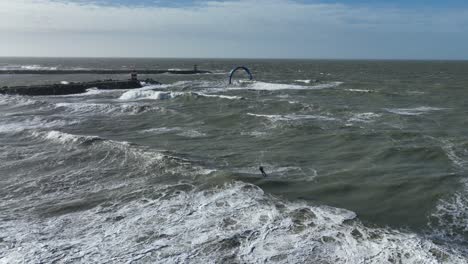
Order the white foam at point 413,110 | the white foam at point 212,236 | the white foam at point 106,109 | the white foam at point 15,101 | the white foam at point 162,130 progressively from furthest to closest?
the white foam at point 15,101 → the white foam at point 106,109 → the white foam at point 413,110 → the white foam at point 162,130 → the white foam at point 212,236

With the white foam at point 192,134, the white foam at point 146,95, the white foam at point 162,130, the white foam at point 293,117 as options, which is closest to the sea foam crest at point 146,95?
the white foam at point 146,95

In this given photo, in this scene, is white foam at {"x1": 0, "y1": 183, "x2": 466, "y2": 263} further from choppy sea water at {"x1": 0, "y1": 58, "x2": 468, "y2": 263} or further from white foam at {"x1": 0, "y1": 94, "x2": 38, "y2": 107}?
white foam at {"x1": 0, "y1": 94, "x2": 38, "y2": 107}

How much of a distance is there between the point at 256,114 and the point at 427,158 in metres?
14.4

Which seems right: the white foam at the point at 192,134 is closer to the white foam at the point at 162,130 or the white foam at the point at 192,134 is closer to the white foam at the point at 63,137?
the white foam at the point at 162,130

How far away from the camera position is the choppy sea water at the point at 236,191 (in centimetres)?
958

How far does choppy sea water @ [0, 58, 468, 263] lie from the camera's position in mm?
9578

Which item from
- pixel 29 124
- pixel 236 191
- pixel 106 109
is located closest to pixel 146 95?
pixel 106 109

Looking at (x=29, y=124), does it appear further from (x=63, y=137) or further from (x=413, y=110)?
(x=413, y=110)

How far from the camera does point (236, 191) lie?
13500 mm

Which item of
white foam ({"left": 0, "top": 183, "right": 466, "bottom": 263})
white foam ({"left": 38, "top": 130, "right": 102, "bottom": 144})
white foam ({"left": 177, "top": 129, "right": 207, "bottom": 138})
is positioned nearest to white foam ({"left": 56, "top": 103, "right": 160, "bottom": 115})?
white foam ({"left": 177, "top": 129, "right": 207, "bottom": 138})

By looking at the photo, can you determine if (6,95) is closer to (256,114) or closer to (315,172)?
(256,114)

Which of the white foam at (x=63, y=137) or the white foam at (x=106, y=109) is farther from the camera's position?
the white foam at (x=106, y=109)

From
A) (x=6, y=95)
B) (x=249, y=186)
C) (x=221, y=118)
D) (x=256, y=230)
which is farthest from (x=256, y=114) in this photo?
(x=6, y=95)

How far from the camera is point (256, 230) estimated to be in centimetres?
1043
